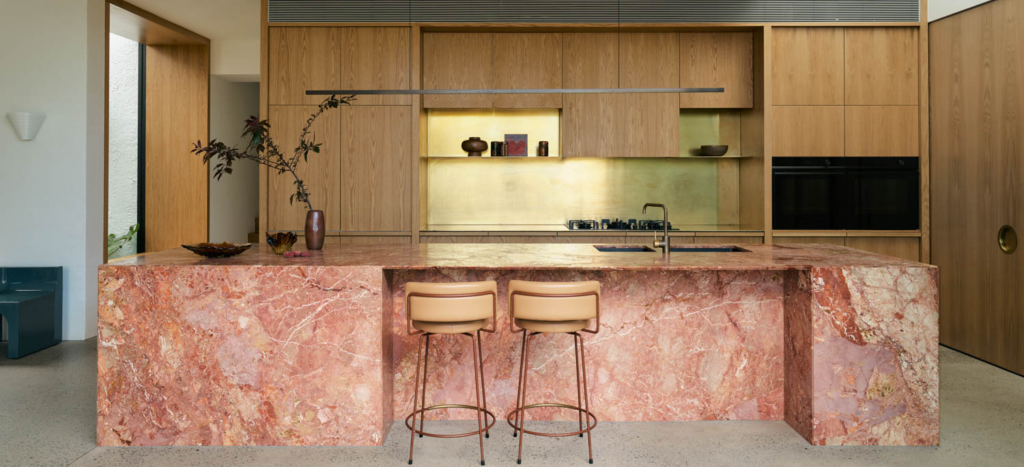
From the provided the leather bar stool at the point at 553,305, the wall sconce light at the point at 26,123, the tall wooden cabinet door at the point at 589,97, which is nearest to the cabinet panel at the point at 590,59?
the tall wooden cabinet door at the point at 589,97

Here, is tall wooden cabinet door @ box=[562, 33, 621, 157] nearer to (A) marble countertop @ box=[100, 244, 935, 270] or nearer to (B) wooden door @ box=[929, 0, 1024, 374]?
(A) marble countertop @ box=[100, 244, 935, 270]

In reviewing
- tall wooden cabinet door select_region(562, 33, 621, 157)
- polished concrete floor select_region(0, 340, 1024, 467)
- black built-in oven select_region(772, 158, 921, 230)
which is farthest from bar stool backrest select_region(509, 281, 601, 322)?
black built-in oven select_region(772, 158, 921, 230)

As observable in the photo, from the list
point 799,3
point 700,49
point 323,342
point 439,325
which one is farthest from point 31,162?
point 799,3

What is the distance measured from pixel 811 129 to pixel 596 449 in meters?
3.67

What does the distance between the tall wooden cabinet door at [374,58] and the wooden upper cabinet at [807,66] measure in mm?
3094

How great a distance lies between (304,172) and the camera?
17.9 feet

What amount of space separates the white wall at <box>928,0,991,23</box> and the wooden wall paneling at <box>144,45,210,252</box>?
21.9 feet

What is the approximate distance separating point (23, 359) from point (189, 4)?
3.09m

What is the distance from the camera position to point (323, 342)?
10.0 ft

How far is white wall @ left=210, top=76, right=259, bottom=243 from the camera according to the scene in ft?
22.8

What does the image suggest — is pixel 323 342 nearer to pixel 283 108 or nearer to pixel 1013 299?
pixel 283 108

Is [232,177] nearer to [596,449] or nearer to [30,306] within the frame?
[30,306]

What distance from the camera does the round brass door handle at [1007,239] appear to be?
4.40 meters

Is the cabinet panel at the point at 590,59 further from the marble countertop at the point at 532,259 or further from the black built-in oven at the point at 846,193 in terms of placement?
the marble countertop at the point at 532,259
